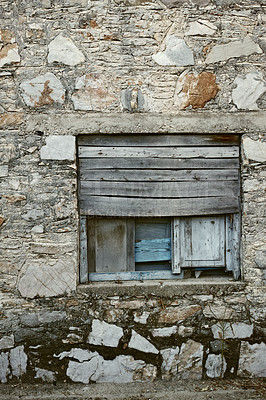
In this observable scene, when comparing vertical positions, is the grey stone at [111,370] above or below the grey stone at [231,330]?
below

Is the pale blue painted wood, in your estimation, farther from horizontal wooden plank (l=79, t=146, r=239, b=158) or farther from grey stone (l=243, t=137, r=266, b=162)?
grey stone (l=243, t=137, r=266, b=162)

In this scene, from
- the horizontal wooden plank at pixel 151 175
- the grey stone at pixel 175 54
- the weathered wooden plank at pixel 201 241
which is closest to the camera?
the grey stone at pixel 175 54

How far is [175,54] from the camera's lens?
3.30 metres

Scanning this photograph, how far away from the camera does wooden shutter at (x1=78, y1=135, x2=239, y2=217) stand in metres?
3.38

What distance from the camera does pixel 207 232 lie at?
3506 mm

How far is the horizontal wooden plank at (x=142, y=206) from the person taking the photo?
3.40m

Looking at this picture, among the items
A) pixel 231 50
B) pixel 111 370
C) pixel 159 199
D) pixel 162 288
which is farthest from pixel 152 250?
pixel 231 50

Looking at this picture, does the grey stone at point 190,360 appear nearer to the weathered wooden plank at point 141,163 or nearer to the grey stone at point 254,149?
the weathered wooden plank at point 141,163

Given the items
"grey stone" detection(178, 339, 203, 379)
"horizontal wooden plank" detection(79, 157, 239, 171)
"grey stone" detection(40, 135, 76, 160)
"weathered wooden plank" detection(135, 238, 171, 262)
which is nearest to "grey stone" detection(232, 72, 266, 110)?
"horizontal wooden plank" detection(79, 157, 239, 171)

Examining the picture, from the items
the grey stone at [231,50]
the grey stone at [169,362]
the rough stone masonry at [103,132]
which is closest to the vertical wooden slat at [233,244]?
the rough stone masonry at [103,132]

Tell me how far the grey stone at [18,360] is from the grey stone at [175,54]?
272 centimetres

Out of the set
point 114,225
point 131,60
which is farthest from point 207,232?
point 131,60

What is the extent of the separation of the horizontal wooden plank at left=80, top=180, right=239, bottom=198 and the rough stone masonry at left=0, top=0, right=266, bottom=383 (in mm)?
173

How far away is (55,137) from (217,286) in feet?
6.18
